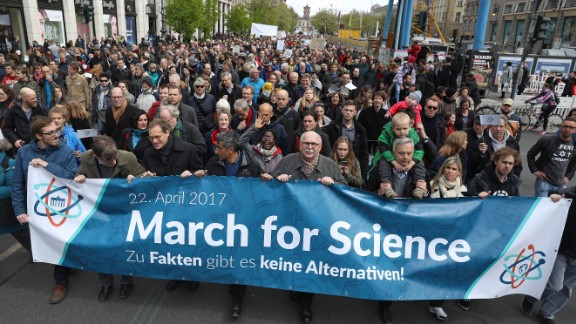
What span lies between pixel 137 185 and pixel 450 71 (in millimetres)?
13077

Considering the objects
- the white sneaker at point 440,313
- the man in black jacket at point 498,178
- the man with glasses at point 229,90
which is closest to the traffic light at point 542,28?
the man with glasses at point 229,90

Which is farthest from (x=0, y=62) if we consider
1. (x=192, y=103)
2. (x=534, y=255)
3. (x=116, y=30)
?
(x=116, y=30)

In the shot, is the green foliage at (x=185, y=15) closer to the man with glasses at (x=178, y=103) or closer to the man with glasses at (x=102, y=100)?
the man with glasses at (x=102, y=100)

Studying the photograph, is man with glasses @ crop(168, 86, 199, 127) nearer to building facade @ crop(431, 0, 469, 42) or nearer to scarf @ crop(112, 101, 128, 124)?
scarf @ crop(112, 101, 128, 124)

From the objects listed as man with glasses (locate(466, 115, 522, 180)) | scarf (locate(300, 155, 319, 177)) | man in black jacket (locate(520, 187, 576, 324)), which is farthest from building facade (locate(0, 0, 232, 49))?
man in black jacket (locate(520, 187, 576, 324))

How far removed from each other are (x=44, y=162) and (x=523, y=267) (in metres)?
4.50

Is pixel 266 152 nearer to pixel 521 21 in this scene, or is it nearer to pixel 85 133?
pixel 85 133

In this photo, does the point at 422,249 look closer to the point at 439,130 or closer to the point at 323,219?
the point at 323,219

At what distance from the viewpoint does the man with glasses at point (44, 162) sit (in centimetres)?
387

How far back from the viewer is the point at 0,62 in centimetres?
1048

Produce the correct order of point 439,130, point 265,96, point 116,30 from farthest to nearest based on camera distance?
point 116,30, point 265,96, point 439,130

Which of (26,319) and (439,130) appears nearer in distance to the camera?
(26,319)

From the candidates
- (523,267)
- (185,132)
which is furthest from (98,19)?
(523,267)

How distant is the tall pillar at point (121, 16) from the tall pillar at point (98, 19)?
2558 mm
